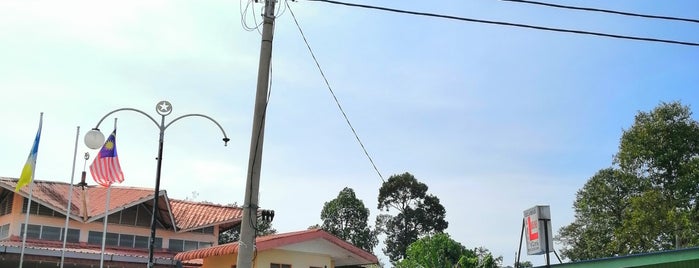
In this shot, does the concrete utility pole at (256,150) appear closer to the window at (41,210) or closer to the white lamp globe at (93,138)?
the white lamp globe at (93,138)

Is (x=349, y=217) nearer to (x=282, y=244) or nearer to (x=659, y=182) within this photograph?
(x=659, y=182)

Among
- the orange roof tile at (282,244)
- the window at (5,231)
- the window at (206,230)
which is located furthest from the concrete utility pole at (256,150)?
the window at (5,231)

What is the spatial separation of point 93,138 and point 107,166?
6212 mm

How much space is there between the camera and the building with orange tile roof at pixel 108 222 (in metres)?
27.2

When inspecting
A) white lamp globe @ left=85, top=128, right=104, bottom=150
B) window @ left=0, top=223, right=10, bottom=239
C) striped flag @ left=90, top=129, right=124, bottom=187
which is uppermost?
striped flag @ left=90, top=129, right=124, bottom=187

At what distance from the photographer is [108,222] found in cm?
2902

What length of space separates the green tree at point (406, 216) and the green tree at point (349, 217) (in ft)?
7.61

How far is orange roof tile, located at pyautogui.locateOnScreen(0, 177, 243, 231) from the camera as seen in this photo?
1107 inches

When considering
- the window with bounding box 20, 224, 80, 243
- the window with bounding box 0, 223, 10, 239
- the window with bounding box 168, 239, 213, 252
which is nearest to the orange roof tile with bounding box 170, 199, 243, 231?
the window with bounding box 168, 239, 213, 252

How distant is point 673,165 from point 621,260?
24726 mm

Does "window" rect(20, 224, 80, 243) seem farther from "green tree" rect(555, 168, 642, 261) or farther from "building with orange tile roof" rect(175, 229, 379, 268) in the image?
"green tree" rect(555, 168, 642, 261)

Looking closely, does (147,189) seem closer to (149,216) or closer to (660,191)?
(149,216)

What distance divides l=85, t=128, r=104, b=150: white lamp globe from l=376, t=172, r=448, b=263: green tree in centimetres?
4319

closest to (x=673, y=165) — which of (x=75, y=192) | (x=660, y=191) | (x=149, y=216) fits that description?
(x=660, y=191)
